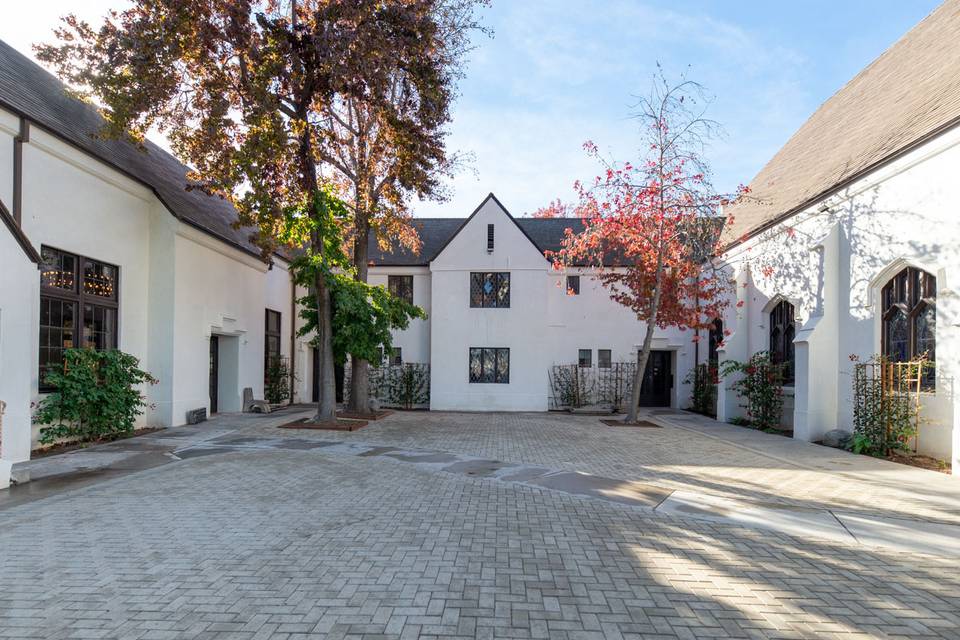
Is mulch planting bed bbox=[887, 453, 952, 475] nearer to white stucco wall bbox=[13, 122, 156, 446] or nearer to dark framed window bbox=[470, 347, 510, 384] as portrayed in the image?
dark framed window bbox=[470, 347, 510, 384]

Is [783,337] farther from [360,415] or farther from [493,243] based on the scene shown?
[360,415]

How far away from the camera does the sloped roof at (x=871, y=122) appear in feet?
36.5

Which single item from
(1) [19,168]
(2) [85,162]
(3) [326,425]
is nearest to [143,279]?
(2) [85,162]

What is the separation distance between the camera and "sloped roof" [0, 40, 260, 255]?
34.9 ft

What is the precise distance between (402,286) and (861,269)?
52.4ft

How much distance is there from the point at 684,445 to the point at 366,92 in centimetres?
1152

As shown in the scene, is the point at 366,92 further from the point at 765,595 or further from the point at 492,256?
the point at 765,595

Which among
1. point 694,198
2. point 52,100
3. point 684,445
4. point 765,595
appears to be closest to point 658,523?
point 765,595

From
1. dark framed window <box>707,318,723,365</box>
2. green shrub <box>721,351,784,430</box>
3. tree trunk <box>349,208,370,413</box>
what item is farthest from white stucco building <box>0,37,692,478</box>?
green shrub <box>721,351,784,430</box>

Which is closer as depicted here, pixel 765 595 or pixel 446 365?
pixel 765 595

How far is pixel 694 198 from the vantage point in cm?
1580

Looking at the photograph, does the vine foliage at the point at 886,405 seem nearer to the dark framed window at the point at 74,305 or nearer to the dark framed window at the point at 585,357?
the dark framed window at the point at 585,357

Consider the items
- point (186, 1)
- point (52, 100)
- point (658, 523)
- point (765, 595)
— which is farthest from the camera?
point (52, 100)

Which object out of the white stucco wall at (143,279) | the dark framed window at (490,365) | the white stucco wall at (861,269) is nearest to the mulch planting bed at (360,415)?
the white stucco wall at (143,279)
